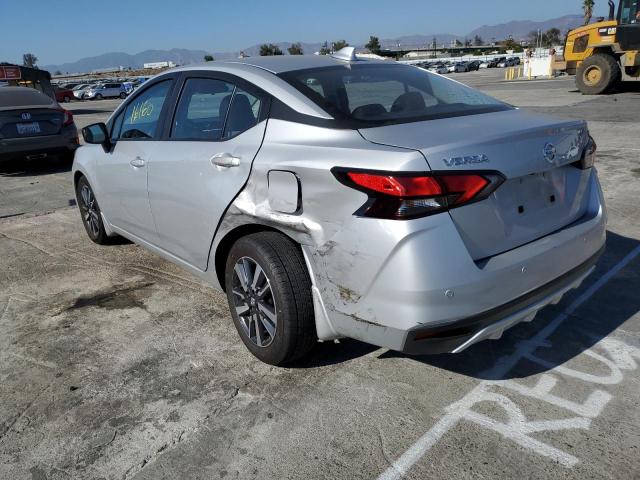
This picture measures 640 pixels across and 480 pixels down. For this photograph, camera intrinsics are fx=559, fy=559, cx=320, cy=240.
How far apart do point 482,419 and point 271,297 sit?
117 centimetres

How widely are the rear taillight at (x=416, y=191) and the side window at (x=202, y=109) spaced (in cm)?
126

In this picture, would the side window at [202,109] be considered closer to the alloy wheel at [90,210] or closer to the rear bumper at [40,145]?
the alloy wheel at [90,210]

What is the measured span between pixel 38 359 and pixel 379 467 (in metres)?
2.15

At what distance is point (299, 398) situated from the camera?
2.76 m

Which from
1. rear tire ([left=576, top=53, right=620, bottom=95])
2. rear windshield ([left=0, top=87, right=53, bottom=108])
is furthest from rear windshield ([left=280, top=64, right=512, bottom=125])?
rear tire ([left=576, top=53, right=620, bottom=95])

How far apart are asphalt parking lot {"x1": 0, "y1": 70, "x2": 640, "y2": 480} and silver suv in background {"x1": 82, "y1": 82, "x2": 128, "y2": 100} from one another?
154 feet

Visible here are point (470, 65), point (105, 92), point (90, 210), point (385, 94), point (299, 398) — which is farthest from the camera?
point (470, 65)

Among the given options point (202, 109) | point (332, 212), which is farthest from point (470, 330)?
point (202, 109)

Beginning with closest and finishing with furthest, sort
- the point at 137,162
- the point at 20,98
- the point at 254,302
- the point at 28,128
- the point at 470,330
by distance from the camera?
the point at 470,330 < the point at 254,302 < the point at 137,162 < the point at 28,128 < the point at 20,98

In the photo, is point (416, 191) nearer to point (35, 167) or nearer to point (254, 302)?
point (254, 302)

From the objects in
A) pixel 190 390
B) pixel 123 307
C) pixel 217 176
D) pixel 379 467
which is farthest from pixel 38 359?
pixel 379 467

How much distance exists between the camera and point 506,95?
67.4 ft

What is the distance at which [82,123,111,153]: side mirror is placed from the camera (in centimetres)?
432

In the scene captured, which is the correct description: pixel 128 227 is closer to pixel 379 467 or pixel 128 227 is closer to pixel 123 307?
pixel 123 307
